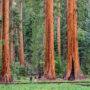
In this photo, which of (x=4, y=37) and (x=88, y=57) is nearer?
(x=4, y=37)

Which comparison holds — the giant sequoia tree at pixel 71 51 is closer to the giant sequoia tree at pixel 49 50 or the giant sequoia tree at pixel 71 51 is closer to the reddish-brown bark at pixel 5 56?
the giant sequoia tree at pixel 49 50

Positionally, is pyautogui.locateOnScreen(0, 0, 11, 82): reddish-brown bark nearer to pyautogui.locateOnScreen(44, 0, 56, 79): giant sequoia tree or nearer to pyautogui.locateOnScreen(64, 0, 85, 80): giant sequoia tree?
pyautogui.locateOnScreen(44, 0, 56, 79): giant sequoia tree

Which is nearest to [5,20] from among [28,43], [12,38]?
[12,38]

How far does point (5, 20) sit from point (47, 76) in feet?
19.2

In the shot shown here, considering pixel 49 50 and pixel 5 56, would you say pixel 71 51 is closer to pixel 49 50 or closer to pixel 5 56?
pixel 49 50

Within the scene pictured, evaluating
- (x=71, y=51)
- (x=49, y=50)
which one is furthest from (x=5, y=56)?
(x=71, y=51)

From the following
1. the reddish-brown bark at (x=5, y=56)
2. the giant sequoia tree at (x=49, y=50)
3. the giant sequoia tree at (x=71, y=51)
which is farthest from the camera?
the giant sequoia tree at (x=71, y=51)

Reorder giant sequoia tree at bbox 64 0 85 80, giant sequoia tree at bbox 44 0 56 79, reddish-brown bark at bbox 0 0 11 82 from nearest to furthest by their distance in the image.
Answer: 1. reddish-brown bark at bbox 0 0 11 82
2. giant sequoia tree at bbox 44 0 56 79
3. giant sequoia tree at bbox 64 0 85 80

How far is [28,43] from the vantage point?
48812 millimetres

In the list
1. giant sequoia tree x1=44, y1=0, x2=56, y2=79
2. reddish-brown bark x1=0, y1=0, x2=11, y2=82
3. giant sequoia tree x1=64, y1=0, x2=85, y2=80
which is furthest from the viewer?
giant sequoia tree x1=64, y1=0, x2=85, y2=80

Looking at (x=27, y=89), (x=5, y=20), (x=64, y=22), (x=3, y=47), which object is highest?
→ (x=64, y=22)

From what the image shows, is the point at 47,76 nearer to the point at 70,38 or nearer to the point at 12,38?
the point at 70,38

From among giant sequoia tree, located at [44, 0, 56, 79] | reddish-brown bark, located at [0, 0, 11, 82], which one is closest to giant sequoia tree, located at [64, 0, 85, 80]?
giant sequoia tree, located at [44, 0, 56, 79]

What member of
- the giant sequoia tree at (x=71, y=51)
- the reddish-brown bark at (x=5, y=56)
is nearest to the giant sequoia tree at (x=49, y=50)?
the giant sequoia tree at (x=71, y=51)
